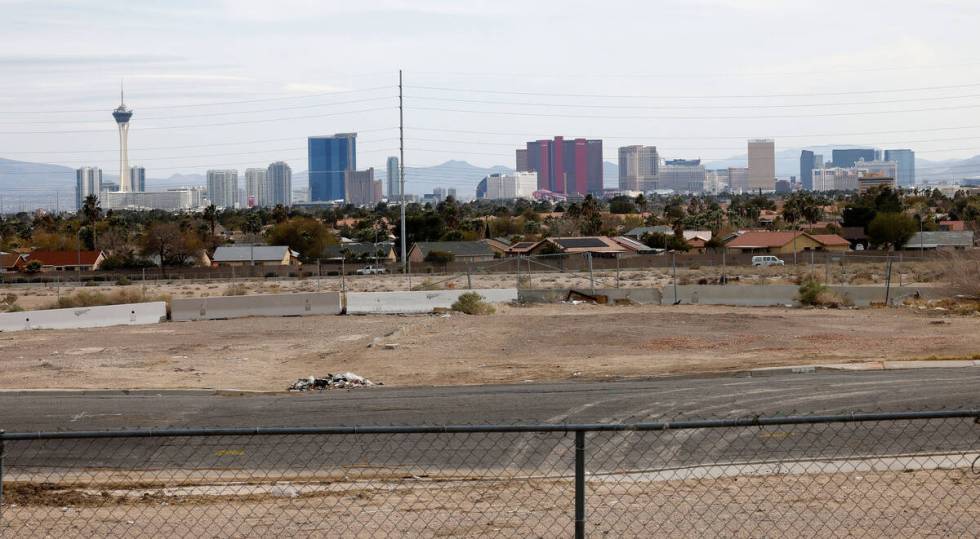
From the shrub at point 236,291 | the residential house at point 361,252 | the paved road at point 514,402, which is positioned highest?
the paved road at point 514,402

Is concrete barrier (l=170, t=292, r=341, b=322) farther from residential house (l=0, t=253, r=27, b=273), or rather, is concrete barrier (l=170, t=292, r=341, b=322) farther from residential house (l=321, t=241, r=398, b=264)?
residential house (l=0, t=253, r=27, b=273)

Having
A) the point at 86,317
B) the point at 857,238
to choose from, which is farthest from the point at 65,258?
the point at 857,238

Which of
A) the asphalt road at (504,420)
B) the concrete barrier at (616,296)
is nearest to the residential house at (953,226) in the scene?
the concrete barrier at (616,296)

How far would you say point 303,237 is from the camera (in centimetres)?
12181

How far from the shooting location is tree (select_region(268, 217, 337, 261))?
120 metres

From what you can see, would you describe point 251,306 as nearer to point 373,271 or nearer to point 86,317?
point 86,317

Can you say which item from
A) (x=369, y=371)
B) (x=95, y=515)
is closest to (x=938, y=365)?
(x=369, y=371)

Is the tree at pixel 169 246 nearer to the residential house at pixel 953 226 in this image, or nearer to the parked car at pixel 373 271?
the parked car at pixel 373 271

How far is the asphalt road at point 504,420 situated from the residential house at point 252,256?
84618 mm

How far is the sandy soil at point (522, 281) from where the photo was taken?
6800cm

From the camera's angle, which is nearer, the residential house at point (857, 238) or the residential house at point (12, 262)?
the residential house at point (12, 262)

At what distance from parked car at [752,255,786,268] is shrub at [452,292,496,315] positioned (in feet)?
135

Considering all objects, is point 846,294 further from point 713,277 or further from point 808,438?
point 808,438

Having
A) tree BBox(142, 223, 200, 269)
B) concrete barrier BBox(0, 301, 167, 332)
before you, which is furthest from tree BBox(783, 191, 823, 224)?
concrete barrier BBox(0, 301, 167, 332)
